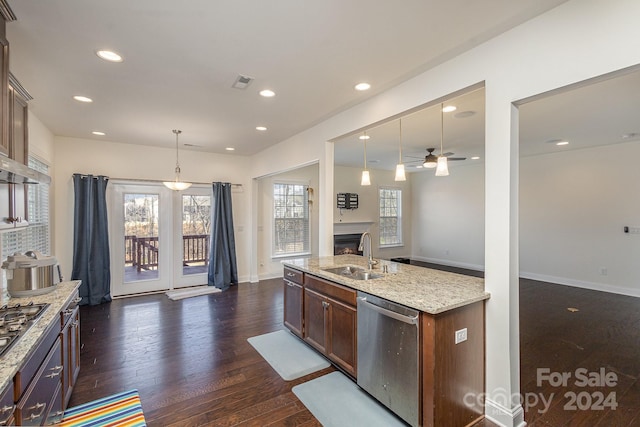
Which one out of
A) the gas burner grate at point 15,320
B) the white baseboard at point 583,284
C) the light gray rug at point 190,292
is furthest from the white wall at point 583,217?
the gas burner grate at point 15,320

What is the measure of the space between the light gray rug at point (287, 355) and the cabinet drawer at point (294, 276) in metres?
0.71

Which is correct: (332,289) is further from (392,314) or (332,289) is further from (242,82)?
(242,82)

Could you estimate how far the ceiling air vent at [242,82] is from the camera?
2845 millimetres

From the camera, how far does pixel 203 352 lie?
10.8ft

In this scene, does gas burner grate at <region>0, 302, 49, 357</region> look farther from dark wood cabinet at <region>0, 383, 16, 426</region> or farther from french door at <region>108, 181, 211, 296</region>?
french door at <region>108, 181, 211, 296</region>

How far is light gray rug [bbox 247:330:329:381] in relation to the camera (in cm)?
292

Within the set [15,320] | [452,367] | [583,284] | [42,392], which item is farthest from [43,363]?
[583,284]

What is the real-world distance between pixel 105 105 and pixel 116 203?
252 centimetres

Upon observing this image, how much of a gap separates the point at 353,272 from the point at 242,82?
7.51 ft

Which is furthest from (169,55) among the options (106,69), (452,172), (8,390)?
(452,172)

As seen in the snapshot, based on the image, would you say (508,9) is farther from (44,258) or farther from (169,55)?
(44,258)

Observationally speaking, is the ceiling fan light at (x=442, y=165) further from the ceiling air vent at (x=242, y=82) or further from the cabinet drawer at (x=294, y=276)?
the ceiling air vent at (x=242, y=82)

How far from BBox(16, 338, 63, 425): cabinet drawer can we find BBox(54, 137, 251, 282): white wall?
383cm

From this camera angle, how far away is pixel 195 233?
6.25 m
